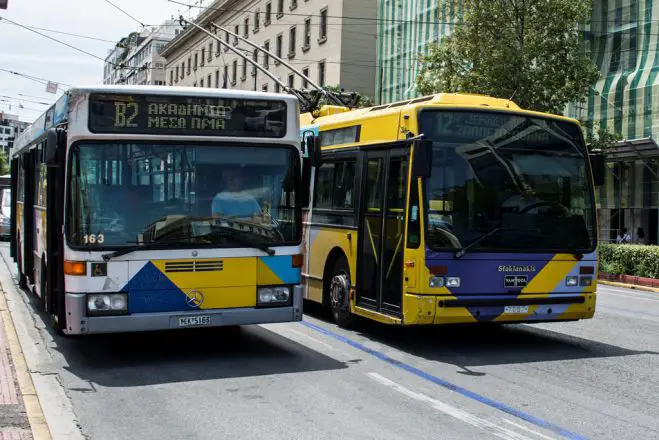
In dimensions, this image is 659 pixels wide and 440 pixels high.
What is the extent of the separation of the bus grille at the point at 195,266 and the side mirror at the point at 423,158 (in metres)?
2.31

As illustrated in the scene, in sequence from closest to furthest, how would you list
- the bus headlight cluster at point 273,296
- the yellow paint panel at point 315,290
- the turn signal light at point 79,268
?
the turn signal light at point 79,268, the bus headlight cluster at point 273,296, the yellow paint panel at point 315,290

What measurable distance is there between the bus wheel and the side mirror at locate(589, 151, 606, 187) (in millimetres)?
3359

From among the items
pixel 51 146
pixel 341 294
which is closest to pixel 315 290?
pixel 341 294

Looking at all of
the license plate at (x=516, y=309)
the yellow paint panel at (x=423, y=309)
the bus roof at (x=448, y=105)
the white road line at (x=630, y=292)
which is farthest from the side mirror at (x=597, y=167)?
the white road line at (x=630, y=292)

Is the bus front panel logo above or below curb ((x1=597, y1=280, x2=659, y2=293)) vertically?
above

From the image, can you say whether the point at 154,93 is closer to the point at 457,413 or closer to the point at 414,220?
the point at 414,220

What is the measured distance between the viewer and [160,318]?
8.53 meters

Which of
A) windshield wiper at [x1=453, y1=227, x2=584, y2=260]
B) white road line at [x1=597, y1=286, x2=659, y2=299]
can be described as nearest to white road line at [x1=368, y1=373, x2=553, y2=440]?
windshield wiper at [x1=453, y1=227, x2=584, y2=260]

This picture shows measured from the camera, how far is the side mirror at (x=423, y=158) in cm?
902

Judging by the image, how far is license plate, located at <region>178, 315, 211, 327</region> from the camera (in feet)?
28.3

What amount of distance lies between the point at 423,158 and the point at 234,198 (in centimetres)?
206

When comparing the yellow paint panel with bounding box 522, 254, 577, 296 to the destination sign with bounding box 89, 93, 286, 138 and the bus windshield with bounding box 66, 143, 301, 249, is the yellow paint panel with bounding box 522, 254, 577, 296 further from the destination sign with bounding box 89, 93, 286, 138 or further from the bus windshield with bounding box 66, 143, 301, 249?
the destination sign with bounding box 89, 93, 286, 138

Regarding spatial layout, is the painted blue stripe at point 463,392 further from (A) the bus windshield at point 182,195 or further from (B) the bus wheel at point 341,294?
(A) the bus windshield at point 182,195

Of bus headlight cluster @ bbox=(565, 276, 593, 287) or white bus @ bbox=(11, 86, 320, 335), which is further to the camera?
bus headlight cluster @ bbox=(565, 276, 593, 287)
